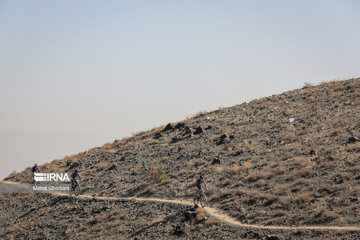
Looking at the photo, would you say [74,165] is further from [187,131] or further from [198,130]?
[198,130]

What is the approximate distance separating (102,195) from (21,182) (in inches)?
650

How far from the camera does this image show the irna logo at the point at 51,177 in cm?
4728

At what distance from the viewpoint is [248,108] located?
54406mm

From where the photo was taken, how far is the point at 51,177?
4841cm

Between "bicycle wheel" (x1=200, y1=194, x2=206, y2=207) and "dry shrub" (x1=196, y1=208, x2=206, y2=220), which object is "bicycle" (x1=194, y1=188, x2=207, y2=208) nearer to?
"bicycle wheel" (x1=200, y1=194, x2=206, y2=207)

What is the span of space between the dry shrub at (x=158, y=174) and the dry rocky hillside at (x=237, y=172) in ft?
0.37

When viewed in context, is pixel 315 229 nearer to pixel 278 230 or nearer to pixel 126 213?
pixel 278 230

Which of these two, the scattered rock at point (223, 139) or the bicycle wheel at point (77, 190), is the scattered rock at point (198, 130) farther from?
the bicycle wheel at point (77, 190)

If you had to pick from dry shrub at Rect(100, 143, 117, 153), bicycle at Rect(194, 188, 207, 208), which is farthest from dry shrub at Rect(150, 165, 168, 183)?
dry shrub at Rect(100, 143, 117, 153)

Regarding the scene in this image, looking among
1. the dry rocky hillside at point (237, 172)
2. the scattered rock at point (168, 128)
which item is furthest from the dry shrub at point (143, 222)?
the scattered rock at point (168, 128)

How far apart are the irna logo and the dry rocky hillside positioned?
1.80m

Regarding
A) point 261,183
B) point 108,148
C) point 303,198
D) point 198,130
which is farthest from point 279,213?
point 108,148

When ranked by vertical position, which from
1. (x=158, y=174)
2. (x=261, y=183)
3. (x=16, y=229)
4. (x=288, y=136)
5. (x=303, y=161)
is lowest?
(x=16, y=229)

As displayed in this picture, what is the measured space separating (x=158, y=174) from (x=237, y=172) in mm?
6864
